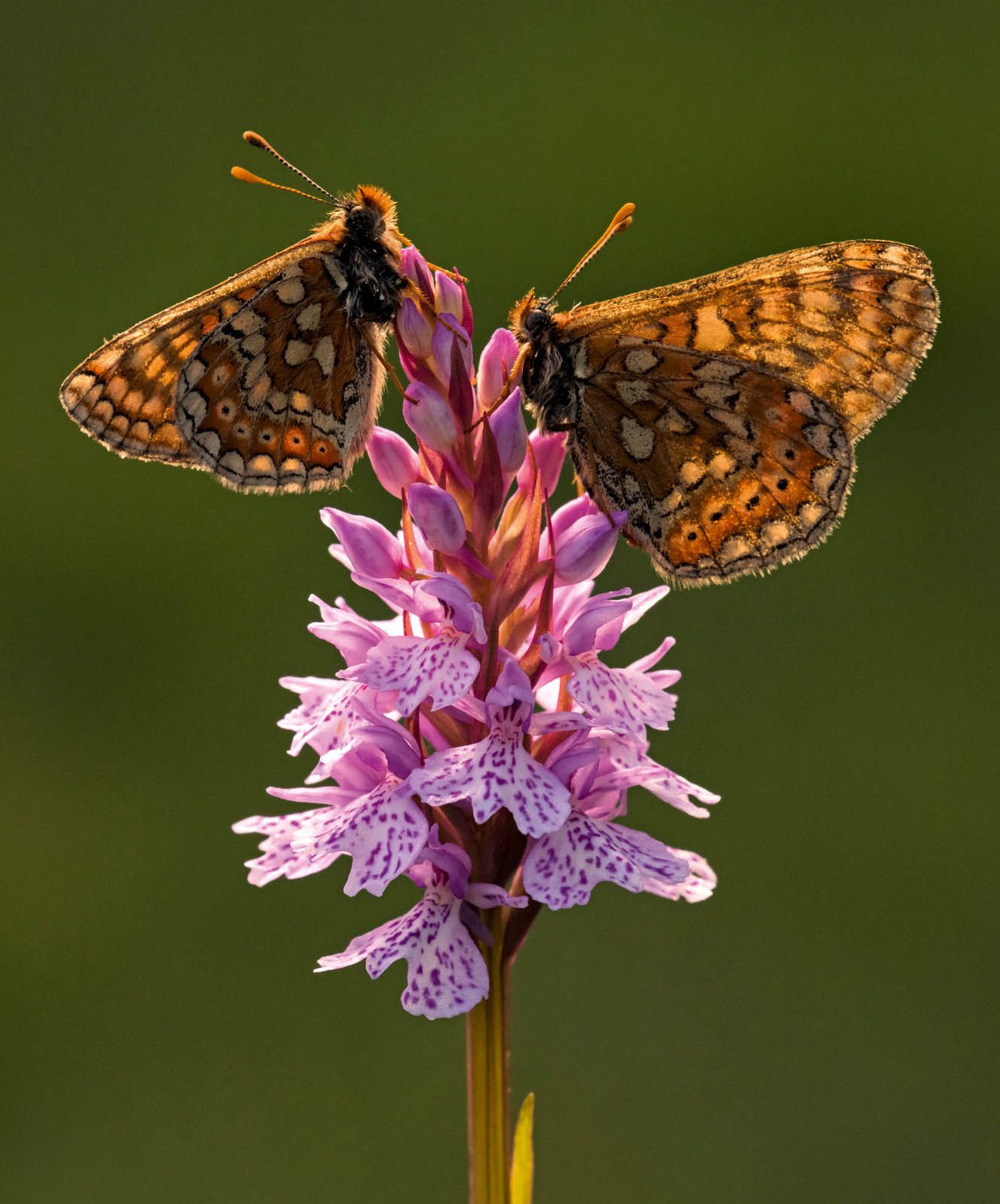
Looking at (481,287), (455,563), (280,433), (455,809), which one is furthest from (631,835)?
(481,287)

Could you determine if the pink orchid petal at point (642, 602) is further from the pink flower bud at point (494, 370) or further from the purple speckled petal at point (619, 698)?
the pink flower bud at point (494, 370)

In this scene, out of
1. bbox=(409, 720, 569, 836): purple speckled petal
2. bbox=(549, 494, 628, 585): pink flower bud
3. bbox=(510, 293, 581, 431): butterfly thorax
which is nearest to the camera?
bbox=(409, 720, 569, 836): purple speckled petal

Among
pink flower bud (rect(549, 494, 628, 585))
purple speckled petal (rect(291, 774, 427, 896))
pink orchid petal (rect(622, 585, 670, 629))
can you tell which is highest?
pink flower bud (rect(549, 494, 628, 585))

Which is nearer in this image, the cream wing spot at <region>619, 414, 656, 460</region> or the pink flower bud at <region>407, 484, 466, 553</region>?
the pink flower bud at <region>407, 484, 466, 553</region>

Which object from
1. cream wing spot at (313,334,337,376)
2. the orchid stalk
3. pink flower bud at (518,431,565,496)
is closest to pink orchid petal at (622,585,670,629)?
the orchid stalk

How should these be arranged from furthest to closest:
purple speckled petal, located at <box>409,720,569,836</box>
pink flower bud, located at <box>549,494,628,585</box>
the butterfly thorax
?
1. the butterfly thorax
2. pink flower bud, located at <box>549,494,628,585</box>
3. purple speckled petal, located at <box>409,720,569,836</box>

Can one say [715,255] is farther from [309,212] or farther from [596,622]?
[596,622]

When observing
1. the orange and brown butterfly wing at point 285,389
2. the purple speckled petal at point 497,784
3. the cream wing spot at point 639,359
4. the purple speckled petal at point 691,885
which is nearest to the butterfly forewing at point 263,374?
the orange and brown butterfly wing at point 285,389

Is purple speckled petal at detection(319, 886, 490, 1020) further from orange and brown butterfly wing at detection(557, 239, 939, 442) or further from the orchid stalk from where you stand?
orange and brown butterfly wing at detection(557, 239, 939, 442)
